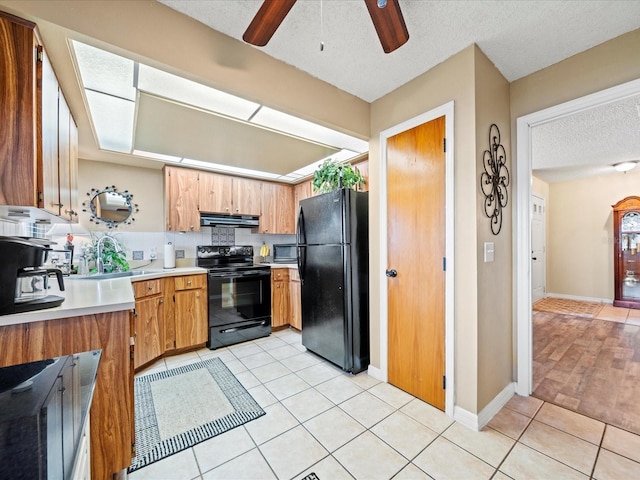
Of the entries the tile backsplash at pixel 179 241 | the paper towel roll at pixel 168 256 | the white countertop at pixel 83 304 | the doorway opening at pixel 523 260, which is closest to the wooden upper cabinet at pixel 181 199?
the paper towel roll at pixel 168 256

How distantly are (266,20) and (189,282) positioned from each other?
8.37 feet

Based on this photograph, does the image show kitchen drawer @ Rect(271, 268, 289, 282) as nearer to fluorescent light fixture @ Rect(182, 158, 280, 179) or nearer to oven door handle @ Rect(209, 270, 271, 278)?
oven door handle @ Rect(209, 270, 271, 278)

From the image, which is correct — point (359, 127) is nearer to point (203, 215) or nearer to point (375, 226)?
point (375, 226)

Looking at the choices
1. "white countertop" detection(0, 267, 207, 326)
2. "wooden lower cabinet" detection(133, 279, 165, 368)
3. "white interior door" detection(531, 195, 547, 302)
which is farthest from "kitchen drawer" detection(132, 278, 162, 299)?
"white interior door" detection(531, 195, 547, 302)

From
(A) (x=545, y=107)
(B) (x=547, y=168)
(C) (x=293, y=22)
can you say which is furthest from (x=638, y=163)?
(C) (x=293, y=22)

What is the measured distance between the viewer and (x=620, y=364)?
2613mm

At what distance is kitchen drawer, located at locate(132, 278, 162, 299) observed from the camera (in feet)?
8.28

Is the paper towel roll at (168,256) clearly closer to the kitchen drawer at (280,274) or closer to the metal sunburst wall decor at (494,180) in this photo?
the kitchen drawer at (280,274)

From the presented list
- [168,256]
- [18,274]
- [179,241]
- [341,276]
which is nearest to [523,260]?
[341,276]

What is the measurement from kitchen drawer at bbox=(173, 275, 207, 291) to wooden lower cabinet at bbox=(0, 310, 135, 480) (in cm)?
161

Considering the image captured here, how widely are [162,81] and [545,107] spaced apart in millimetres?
2632

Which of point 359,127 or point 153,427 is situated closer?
point 153,427

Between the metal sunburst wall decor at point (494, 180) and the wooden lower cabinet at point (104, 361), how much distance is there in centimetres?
226

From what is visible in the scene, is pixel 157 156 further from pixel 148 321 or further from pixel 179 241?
pixel 148 321
